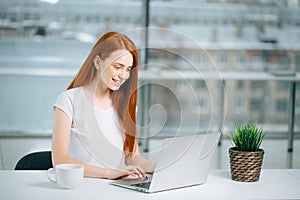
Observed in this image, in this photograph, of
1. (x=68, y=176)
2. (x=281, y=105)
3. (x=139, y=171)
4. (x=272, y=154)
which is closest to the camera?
(x=68, y=176)

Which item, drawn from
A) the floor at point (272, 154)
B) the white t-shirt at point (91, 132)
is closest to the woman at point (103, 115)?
the white t-shirt at point (91, 132)

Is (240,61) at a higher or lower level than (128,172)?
higher

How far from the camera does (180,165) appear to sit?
183 cm

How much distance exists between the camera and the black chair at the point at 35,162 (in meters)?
2.23

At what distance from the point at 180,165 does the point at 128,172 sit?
212 millimetres

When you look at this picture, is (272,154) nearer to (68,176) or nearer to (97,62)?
(97,62)

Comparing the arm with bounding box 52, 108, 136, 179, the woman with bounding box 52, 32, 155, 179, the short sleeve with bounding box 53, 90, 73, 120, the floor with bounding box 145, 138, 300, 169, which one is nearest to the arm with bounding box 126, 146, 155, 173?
the woman with bounding box 52, 32, 155, 179

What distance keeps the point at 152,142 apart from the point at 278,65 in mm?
1451

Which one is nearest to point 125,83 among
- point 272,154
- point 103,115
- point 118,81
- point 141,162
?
point 118,81

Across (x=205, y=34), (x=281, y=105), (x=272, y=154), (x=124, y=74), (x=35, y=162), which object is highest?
(x=205, y=34)

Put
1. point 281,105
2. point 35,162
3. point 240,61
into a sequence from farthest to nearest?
point 281,105 → point 240,61 → point 35,162

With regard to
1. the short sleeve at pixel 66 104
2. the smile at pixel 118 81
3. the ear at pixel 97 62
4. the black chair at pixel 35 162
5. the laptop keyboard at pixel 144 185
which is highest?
the ear at pixel 97 62

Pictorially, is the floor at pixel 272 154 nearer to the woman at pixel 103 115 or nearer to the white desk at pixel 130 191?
the woman at pixel 103 115

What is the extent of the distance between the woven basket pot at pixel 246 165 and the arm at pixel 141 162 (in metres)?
0.28
